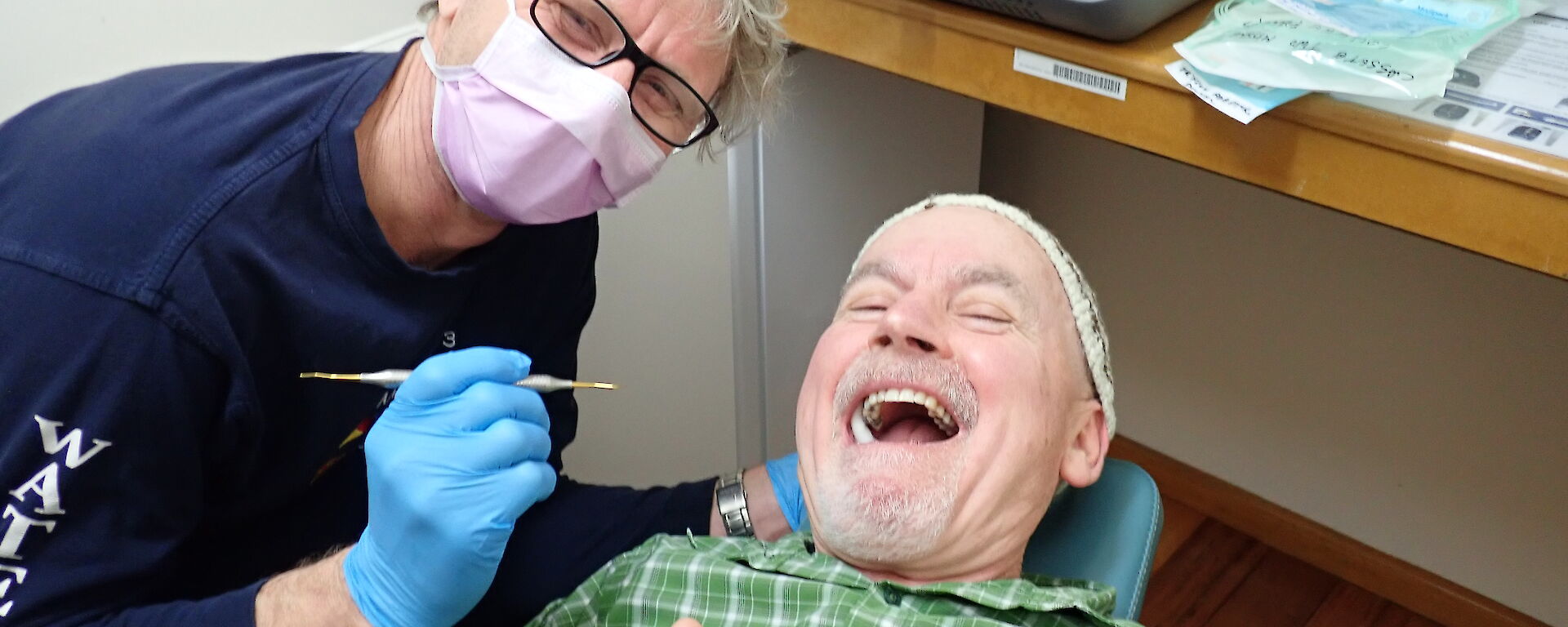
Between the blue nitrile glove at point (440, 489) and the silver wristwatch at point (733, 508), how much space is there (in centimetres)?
44

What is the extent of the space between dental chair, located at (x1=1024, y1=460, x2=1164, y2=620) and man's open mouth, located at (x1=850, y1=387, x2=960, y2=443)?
7.1 inches

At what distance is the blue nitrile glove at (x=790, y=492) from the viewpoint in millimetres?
1491

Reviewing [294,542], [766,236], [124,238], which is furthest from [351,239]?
[766,236]

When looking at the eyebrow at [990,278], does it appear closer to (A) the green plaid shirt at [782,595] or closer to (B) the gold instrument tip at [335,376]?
(A) the green plaid shirt at [782,595]

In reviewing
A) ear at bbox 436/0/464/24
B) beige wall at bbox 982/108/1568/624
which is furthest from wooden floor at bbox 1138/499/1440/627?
ear at bbox 436/0/464/24

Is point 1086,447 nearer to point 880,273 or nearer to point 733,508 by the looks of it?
point 880,273

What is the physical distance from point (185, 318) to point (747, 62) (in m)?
0.62

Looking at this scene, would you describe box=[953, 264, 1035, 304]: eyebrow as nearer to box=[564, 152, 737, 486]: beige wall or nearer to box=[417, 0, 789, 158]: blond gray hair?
box=[417, 0, 789, 158]: blond gray hair

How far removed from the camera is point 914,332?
1.21 meters

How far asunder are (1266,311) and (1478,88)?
105cm

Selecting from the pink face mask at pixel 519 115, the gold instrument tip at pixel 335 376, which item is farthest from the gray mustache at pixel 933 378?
the gold instrument tip at pixel 335 376

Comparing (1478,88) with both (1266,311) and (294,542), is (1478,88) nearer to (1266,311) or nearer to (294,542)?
(1266,311)

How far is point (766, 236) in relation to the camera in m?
1.76

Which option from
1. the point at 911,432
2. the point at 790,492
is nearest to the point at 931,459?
the point at 911,432
